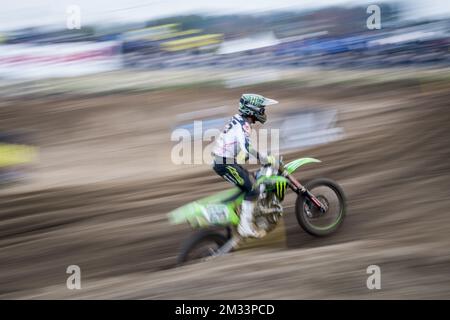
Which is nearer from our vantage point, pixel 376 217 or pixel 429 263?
pixel 429 263

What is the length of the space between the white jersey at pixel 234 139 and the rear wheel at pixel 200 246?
2.70 feet

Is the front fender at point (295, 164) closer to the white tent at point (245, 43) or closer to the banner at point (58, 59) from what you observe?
the white tent at point (245, 43)

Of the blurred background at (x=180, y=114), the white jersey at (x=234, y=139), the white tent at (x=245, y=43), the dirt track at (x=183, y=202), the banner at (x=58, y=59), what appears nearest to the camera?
the dirt track at (x=183, y=202)

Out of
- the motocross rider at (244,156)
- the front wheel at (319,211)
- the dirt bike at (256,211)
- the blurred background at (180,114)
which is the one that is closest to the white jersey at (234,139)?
the motocross rider at (244,156)

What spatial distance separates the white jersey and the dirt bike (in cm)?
31

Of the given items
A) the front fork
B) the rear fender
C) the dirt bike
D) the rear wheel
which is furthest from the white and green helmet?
the rear wheel

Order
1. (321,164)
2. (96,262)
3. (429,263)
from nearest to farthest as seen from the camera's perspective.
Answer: (429,263) < (96,262) < (321,164)

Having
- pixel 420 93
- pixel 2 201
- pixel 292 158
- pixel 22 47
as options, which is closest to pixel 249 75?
pixel 292 158

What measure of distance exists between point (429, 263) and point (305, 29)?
114 inches

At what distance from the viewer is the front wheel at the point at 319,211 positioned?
729 cm

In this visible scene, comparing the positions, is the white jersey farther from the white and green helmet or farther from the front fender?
the front fender

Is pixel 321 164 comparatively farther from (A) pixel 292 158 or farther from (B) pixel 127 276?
(B) pixel 127 276

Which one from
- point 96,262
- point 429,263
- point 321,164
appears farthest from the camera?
point 321,164

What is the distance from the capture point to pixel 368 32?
7.88 meters
